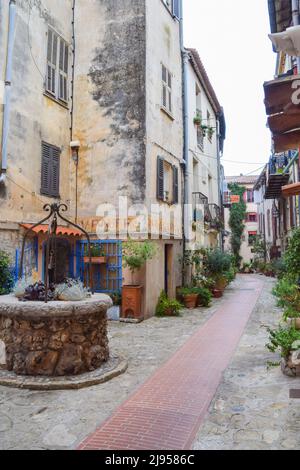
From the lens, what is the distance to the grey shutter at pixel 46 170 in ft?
34.7

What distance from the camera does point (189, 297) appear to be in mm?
12867

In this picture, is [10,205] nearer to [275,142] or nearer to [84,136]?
[84,136]

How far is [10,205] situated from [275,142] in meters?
7.19

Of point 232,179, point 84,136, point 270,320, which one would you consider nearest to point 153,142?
point 84,136

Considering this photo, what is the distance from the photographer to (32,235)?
32.9ft

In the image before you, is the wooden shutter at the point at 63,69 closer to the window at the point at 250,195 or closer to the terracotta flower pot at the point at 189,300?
the terracotta flower pot at the point at 189,300

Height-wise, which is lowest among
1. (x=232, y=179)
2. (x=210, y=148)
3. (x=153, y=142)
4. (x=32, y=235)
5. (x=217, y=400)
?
(x=217, y=400)

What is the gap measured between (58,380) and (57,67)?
9513mm

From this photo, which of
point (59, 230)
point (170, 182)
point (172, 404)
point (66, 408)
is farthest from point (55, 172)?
point (172, 404)

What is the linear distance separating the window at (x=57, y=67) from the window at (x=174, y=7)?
4464mm

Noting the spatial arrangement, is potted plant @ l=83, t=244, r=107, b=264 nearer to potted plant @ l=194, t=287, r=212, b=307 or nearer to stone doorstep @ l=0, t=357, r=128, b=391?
potted plant @ l=194, t=287, r=212, b=307

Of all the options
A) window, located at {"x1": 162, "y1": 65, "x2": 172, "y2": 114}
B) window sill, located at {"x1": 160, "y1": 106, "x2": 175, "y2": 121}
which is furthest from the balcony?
window, located at {"x1": 162, "y1": 65, "x2": 172, "y2": 114}

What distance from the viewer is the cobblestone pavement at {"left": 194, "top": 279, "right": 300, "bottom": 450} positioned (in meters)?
3.65
